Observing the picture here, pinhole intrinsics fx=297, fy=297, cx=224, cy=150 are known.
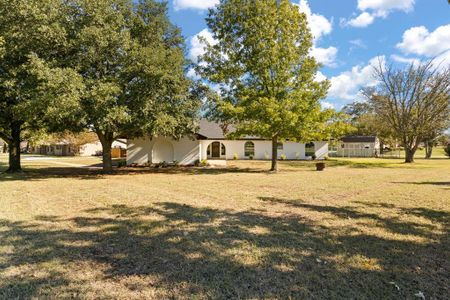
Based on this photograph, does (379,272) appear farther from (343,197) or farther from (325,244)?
(343,197)

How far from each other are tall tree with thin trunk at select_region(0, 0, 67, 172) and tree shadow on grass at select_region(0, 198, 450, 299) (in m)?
10.2

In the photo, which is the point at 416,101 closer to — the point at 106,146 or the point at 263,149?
the point at 263,149

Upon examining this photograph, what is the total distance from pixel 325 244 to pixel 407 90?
3263cm

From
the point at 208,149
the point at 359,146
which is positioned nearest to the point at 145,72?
the point at 208,149

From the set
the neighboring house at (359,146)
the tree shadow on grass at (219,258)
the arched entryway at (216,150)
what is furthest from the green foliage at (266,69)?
the neighboring house at (359,146)

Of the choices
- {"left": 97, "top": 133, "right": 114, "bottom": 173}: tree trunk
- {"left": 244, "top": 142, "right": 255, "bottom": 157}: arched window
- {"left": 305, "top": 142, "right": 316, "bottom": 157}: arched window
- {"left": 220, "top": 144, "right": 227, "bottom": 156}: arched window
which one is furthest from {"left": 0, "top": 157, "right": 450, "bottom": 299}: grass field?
{"left": 305, "top": 142, "right": 316, "bottom": 157}: arched window

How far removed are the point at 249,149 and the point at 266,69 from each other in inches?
683

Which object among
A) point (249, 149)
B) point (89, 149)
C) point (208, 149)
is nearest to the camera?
point (208, 149)

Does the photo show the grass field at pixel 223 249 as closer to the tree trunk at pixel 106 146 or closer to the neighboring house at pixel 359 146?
the tree trunk at pixel 106 146

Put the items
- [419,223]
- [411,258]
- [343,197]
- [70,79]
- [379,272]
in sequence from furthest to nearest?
1. [70,79]
2. [343,197]
3. [419,223]
4. [411,258]
5. [379,272]

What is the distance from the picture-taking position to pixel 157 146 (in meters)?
27.2

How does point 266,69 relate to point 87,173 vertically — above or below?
above

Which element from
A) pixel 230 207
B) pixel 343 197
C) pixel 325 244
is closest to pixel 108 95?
pixel 230 207

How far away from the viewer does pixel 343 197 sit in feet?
32.5
